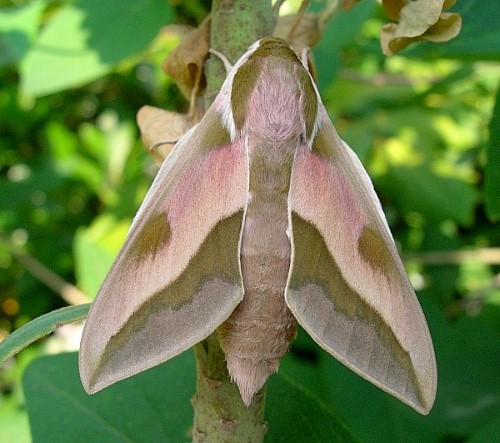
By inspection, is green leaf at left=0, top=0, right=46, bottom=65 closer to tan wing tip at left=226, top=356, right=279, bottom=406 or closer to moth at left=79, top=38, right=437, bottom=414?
moth at left=79, top=38, right=437, bottom=414

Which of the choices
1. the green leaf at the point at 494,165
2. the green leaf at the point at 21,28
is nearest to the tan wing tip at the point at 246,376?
the green leaf at the point at 494,165

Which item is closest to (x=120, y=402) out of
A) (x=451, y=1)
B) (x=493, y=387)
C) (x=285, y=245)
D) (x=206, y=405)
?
(x=206, y=405)

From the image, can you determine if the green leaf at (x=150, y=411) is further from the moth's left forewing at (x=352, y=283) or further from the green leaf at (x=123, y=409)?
the moth's left forewing at (x=352, y=283)

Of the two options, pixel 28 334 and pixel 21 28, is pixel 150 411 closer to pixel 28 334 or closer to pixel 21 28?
pixel 28 334

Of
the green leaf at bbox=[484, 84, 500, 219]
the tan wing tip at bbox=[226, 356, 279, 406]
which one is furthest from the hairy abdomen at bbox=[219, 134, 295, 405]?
the green leaf at bbox=[484, 84, 500, 219]

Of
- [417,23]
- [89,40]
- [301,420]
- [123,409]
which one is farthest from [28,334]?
[89,40]

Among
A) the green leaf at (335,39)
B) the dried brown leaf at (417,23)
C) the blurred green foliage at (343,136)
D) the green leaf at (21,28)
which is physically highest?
the dried brown leaf at (417,23)
